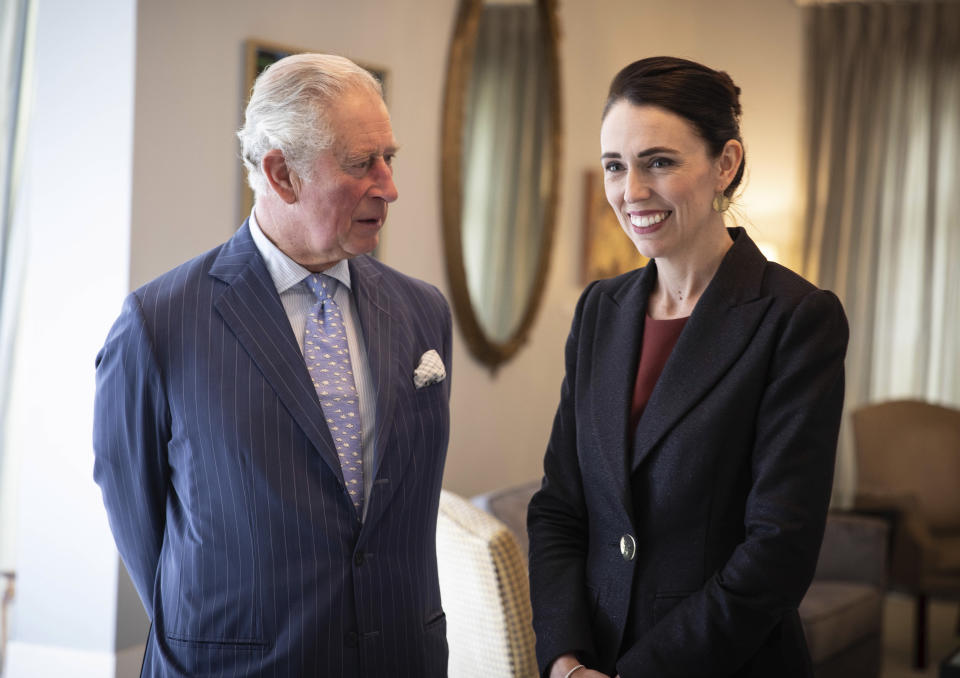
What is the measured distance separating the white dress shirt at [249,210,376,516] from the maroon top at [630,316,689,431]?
16.8 inches

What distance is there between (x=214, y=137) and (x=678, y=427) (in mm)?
1903

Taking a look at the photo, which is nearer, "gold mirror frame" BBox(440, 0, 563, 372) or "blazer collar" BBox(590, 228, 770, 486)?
"blazer collar" BBox(590, 228, 770, 486)

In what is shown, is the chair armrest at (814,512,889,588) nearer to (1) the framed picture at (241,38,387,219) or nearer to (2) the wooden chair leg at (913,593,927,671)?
(2) the wooden chair leg at (913,593,927,671)

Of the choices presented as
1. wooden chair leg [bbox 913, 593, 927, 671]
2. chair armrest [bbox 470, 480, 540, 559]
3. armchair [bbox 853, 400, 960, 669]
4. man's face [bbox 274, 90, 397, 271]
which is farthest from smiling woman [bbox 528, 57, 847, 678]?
armchair [bbox 853, 400, 960, 669]

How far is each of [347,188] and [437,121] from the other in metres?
2.32

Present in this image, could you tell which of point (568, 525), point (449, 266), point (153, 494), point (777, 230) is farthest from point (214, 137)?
point (777, 230)

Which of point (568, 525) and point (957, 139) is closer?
point (568, 525)

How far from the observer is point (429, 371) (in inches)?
69.3

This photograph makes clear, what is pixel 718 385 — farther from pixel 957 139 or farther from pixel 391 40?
pixel 957 139

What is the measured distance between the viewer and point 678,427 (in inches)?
58.3

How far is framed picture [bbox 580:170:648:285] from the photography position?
5.02 m

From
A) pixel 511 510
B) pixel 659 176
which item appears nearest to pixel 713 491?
pixel 659 176

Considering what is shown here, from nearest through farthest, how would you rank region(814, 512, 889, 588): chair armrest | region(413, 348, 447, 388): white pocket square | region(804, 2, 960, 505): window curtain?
region(413, 348, 447, 388): white pocket square < region(814, 512, 889, 588): chair armrest < region(804, 2, 960, 505): window curtain

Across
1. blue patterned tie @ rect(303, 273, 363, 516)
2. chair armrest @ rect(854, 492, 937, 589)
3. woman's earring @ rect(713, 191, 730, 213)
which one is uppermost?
woman's earring @ rect(713, 191, 730, 213)
